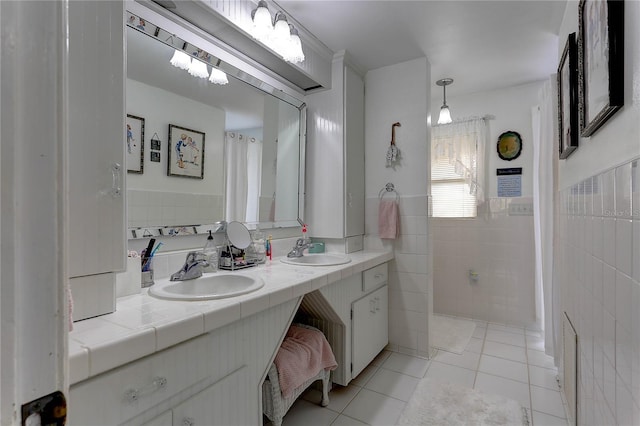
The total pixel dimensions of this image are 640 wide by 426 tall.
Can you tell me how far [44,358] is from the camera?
0.36 m

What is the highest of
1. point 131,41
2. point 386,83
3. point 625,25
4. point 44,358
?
point 386,83

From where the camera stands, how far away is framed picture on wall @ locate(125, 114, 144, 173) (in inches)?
55.1

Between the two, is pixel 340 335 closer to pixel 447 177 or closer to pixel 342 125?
pixel 342 125

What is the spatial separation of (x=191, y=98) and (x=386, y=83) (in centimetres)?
164

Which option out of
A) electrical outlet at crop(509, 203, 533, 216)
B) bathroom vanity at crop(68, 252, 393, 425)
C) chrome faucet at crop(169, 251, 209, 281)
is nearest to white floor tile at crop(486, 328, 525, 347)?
electrical outlet at crop(509, 203, 533, 216)

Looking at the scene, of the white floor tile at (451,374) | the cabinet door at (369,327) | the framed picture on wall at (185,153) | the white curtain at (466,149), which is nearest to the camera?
the framed picture on wall at (185,153)

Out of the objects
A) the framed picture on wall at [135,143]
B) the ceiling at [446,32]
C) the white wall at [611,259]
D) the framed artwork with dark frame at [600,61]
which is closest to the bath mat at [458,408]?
the white wall at [611,259]

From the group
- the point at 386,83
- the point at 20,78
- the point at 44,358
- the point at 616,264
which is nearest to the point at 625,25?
the point at 616,264

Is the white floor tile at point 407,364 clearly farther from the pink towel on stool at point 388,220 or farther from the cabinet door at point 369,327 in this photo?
the pink towel on stool at point 388,220

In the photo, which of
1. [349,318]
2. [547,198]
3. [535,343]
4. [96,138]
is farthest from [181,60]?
[535,343]

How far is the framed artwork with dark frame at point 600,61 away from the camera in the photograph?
863 millimetres

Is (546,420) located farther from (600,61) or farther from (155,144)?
(155,144)

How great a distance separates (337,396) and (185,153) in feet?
5.51

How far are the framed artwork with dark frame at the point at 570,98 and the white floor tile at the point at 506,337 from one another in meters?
1.78
